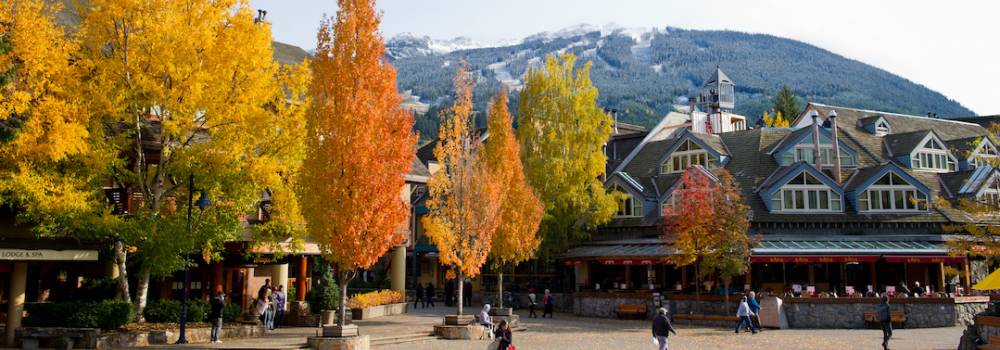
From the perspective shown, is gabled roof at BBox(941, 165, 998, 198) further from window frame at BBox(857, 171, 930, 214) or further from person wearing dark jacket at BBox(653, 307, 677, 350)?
person wearing dark jacket at BBox(653, 307, 677, 350)

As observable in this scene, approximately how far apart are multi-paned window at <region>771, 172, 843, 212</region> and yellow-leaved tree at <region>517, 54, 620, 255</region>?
8.55 meters

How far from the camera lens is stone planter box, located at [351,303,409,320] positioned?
30.2 metres

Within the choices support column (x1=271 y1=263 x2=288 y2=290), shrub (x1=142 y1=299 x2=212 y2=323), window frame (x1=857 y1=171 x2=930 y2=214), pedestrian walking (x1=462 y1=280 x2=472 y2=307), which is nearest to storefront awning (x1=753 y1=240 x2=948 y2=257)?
window frame (x1=857 y1=171 x2=930 y2=214)

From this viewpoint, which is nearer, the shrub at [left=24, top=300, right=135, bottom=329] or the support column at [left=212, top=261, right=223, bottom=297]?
the shrub at [left=24, top=300, right=135, bottom=329]

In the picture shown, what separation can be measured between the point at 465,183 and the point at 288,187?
24.5 feet

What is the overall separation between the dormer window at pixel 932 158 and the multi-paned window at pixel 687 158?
11.5 m

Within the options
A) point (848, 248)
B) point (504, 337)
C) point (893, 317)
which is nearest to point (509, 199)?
point (893, 317)

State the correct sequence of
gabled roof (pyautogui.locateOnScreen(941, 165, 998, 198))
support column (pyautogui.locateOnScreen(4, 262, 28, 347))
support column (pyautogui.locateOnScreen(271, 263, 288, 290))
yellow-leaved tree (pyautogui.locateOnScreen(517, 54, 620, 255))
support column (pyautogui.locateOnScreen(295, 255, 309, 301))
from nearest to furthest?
1. support column (pyautogui.locateOnScreen(4, 262, 28, 347))
2. support column (pyautogui.locateOnScreen(271, 263, 288, 290))
3. support column (pyautogui.locateOnScreen(295, 255, 309, 301))
4. yellow-leaved tree (pyautogui.locateOnScreen(517, 54, 620, 255))
5. gabled roof (pyautogui.locateOnScreen(941, 165, 998, 198))

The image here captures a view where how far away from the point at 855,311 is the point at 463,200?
16204 millimetres

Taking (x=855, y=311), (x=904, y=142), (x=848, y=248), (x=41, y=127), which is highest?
(x=904, y=142)

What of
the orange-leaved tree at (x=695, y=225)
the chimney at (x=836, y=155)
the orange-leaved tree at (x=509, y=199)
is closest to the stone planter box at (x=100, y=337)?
the orange-leaved tree at (x=509, y=199)

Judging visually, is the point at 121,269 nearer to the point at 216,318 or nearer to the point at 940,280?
the point at 216,318

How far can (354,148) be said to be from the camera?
18.8 metres

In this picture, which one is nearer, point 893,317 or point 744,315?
point 744,315
